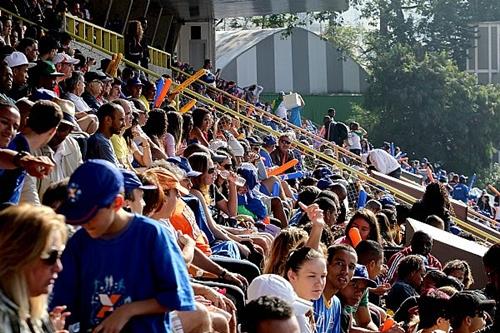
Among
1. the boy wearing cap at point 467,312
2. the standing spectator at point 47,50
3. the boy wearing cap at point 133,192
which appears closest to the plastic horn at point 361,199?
the standing spectator at point 47,50

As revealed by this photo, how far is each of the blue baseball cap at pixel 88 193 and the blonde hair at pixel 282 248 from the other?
2.81m

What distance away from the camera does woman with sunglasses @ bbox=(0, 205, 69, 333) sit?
3953 millimetres

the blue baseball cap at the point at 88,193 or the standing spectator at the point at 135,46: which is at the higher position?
the standing spectator at the point at 135,46

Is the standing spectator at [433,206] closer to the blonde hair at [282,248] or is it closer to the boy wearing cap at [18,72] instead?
the boy wearing cap at [18,72]

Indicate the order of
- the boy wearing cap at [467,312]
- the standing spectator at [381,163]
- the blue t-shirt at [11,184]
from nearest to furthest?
the blue t-shirt at [11,184] → the boy wearing cap at [467,312] → the standing spectator at [381,163]

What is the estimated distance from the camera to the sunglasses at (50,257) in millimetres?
4023

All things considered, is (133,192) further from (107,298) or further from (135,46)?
(135,46)

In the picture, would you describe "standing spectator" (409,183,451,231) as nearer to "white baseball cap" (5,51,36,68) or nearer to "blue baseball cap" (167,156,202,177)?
"blue baseball cap" (167,156,202,177)

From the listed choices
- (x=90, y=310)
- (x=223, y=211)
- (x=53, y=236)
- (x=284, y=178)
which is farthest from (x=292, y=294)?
(x=284, y=178)

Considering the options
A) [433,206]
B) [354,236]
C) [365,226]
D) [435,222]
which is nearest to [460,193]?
[433,206]

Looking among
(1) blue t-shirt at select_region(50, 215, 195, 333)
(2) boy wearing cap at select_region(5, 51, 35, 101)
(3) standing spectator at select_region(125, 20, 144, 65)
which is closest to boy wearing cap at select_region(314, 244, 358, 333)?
(1) blue t-shirt at select_region(50, 215, 195, 333)

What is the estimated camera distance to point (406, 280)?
368 inches

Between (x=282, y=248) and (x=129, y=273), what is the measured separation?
2.88 meters

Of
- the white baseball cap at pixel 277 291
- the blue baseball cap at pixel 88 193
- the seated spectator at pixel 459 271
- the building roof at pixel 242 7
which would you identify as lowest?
the seated spectator at pixel 459 271
